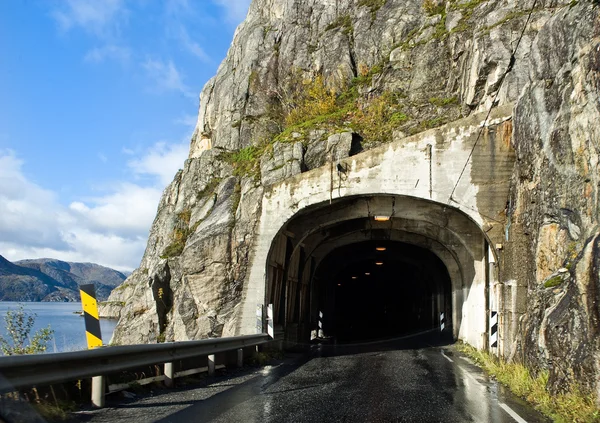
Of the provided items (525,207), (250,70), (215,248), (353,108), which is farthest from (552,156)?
(250,70)

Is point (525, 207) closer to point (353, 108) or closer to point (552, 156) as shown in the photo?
point (552, 156)

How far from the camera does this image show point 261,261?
1736cm

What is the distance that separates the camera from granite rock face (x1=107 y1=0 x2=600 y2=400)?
9.77 metres

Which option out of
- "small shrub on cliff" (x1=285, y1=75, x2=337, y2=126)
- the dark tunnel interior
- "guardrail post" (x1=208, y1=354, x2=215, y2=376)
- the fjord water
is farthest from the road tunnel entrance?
"small shrub on cliff" (x1=285, y1=75, x2=337, y2=126)

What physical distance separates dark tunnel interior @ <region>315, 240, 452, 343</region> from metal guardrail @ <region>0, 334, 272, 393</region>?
15.7 metres

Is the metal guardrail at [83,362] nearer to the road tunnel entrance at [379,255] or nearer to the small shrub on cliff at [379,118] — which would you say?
the road tunnel entrance at [379,255]

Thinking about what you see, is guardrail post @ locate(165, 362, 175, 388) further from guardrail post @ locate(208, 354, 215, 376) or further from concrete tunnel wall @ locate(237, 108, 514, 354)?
concrete tunnel wall @ locate(237, 108, 514, 354)

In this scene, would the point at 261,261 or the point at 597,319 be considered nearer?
the point at 597,319

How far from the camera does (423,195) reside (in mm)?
15734

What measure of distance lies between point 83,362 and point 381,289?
46956 mm

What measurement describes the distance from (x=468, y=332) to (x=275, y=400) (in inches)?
525

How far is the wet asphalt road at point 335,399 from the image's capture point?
6.60 m

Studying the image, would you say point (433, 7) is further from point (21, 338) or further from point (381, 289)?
point (21, 338)

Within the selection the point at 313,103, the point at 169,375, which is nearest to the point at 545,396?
the point at 169,375
